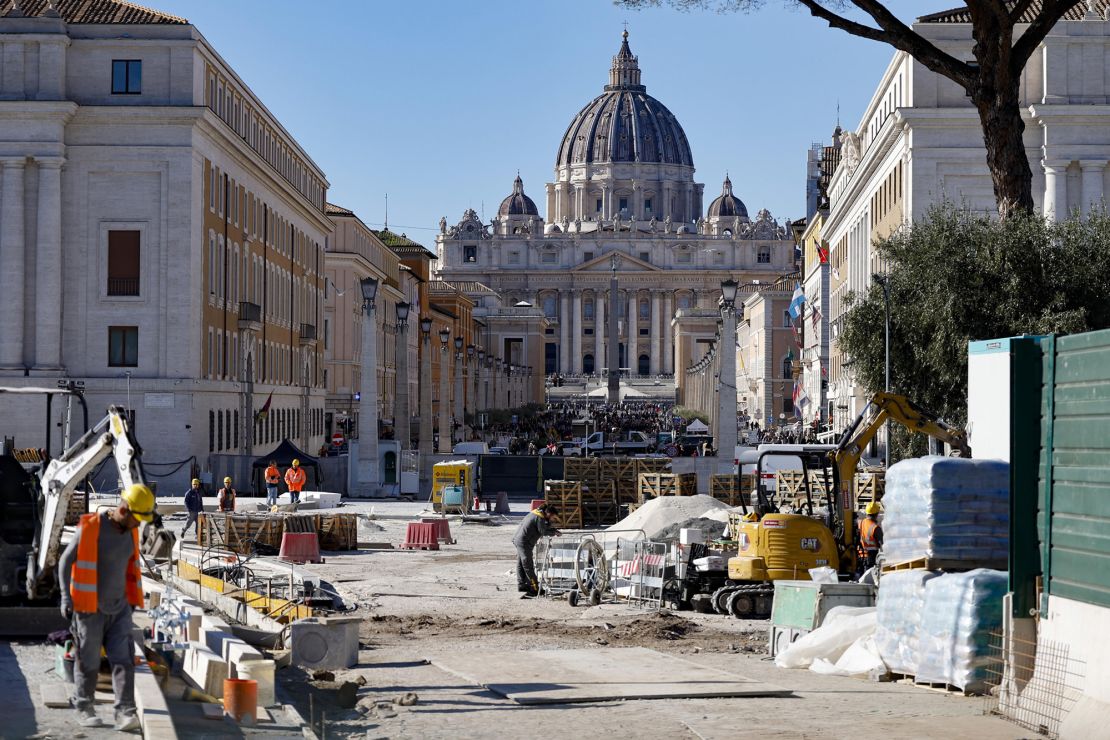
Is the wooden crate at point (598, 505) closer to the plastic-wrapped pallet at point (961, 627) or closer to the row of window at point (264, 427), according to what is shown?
the row of window at point (264, 427)

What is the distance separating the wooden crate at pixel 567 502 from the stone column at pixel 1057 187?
16.2m

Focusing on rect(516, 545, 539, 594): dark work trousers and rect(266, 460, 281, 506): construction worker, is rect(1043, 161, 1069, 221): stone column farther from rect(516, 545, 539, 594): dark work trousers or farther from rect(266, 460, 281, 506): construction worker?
rect(516, 545, 539, 594): dark work trousers

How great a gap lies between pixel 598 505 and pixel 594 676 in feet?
73.2

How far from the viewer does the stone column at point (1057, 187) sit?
145 feet

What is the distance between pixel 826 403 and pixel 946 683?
5343cm

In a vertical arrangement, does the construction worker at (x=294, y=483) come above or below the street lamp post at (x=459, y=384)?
below

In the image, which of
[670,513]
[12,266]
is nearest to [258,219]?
[12,266]

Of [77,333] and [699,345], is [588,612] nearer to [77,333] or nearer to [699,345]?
[77,333]

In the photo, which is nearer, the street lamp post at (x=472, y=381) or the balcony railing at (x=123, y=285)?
the balcony railing at (x=123, y=285)

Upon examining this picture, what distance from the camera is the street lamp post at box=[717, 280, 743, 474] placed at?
1544 inches

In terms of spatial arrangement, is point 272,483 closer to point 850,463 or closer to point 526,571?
point 526,571

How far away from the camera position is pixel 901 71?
47.0m

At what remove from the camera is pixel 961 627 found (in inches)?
517

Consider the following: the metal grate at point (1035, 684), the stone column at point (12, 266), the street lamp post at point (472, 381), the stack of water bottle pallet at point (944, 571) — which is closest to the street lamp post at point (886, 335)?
the stack of water bottle pallet at point (944, 571)
